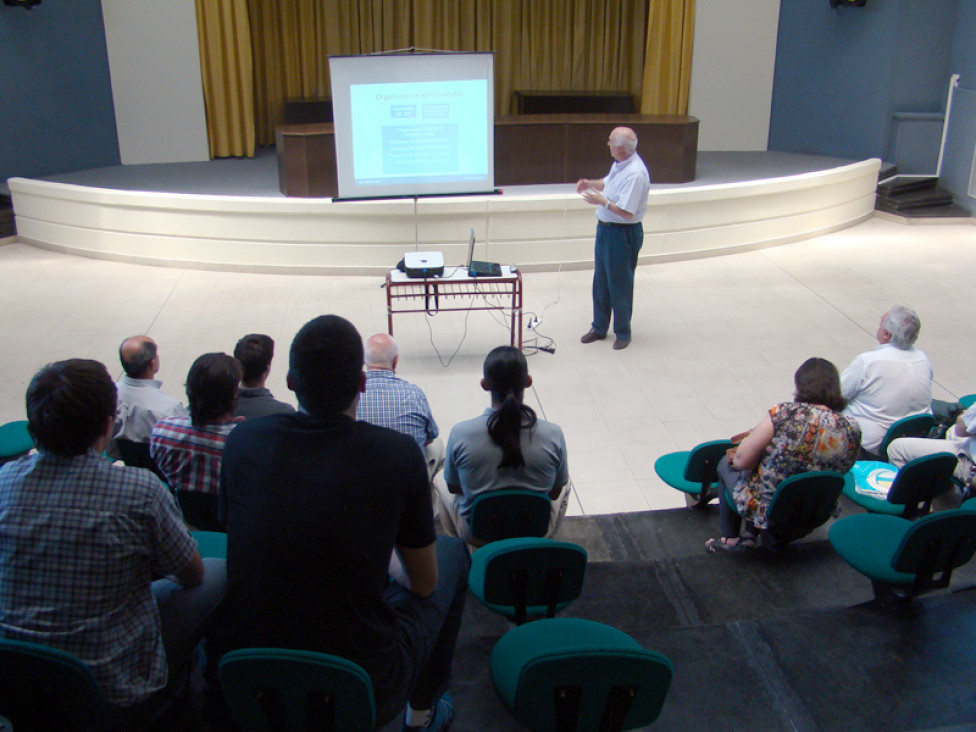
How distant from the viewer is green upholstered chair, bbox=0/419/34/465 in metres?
3.46

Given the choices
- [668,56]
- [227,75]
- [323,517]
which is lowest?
[323,517]

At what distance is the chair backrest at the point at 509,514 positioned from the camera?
8.81ft

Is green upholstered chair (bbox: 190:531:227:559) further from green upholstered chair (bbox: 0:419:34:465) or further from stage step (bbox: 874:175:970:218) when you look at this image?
stage step (bbox: 874:175:970:218)

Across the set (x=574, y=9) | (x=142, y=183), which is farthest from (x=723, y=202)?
(x=142, y=183)

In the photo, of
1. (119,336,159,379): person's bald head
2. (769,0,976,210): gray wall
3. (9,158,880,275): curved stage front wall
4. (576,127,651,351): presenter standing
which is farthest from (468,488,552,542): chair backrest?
(769,0,976,210): gray wall

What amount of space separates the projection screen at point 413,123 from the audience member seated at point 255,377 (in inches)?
117

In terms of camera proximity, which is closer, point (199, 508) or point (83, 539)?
point (83, 539)

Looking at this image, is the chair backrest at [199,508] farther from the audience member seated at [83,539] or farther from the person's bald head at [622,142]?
the person's bald head at [622,142]

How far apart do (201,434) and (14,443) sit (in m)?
1.24

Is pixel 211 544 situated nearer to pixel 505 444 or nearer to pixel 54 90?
pixel 505 444

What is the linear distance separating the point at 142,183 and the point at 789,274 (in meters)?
5.99

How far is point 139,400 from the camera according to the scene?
3.29 m

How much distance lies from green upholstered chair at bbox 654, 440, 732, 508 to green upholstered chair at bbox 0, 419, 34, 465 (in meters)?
2.48

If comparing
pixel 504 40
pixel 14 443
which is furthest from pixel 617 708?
pixel 504 40
